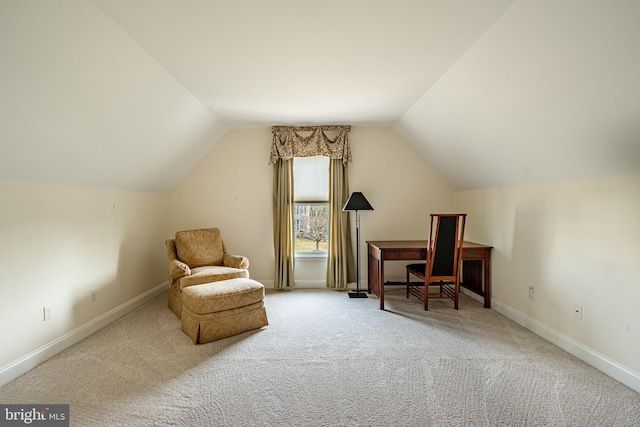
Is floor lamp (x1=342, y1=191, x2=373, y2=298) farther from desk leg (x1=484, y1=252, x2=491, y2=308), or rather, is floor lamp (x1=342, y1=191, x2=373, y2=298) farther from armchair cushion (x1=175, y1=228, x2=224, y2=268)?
armchair cushion (x1=175, y1=228, x2=224, y2=268)

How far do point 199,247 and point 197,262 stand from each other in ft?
0.64

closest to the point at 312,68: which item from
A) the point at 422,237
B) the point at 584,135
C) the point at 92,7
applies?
the point at 92,7

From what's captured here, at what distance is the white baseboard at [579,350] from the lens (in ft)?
7.01

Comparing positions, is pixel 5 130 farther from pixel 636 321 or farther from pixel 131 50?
pixel 636 321

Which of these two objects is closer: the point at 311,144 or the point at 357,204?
the point at 357,204

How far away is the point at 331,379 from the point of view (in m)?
2.26

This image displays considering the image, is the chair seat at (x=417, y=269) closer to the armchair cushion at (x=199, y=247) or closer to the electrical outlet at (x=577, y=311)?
the electrical outlet at (x=577, y=311)

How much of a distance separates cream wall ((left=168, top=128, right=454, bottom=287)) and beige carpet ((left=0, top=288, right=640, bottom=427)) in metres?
1.66

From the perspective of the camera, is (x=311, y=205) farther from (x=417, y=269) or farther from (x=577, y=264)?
(x=577, y=264)

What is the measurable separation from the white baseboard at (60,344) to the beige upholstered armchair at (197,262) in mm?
501

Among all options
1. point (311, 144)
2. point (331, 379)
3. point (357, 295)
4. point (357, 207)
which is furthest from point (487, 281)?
A: point (311, 144)

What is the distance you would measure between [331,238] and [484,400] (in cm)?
288

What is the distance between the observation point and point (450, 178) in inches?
176

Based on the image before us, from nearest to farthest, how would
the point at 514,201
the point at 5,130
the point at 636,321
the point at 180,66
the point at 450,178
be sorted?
the point at 5,130
the point at 636,321
the point at 180,66
the point at 514,201
the point at 450,178
